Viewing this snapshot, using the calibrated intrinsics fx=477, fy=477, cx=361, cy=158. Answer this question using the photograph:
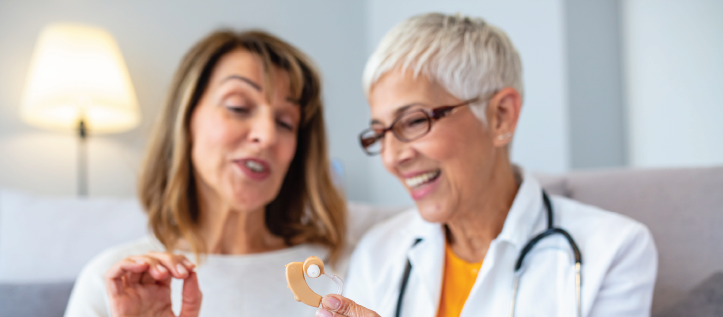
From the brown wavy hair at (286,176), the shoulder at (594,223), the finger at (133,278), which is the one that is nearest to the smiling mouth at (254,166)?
the brown wavy hair at (286,176)

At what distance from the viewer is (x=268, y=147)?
1471 mm

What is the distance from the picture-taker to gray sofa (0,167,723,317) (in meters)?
1.35

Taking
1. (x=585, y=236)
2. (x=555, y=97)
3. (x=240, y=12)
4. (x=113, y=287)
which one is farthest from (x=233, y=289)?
(x=240, y=12)

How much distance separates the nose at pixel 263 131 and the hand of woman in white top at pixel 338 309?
708 mm

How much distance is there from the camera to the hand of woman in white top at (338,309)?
823 millimetres

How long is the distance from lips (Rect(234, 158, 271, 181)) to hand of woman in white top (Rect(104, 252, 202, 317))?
395 mm

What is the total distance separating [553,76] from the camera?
2.40 metres

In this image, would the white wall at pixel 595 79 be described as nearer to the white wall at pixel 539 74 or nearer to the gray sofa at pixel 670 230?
the white wall at pixel 539 74

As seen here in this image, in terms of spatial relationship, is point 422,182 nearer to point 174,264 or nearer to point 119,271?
point 174,264

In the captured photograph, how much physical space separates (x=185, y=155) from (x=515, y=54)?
1069 mm

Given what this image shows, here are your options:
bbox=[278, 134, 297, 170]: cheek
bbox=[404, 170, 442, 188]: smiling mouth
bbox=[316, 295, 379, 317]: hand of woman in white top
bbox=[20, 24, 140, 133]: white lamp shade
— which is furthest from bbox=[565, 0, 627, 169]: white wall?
bbox=[20, 24, 140, 133]: white lamp shade

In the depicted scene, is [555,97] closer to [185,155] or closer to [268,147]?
[268,147]

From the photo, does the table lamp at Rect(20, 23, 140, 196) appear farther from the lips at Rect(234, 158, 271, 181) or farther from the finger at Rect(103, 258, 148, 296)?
the finger at Rect(103, 258, 148, 296)

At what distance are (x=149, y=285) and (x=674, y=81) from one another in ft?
7.12
